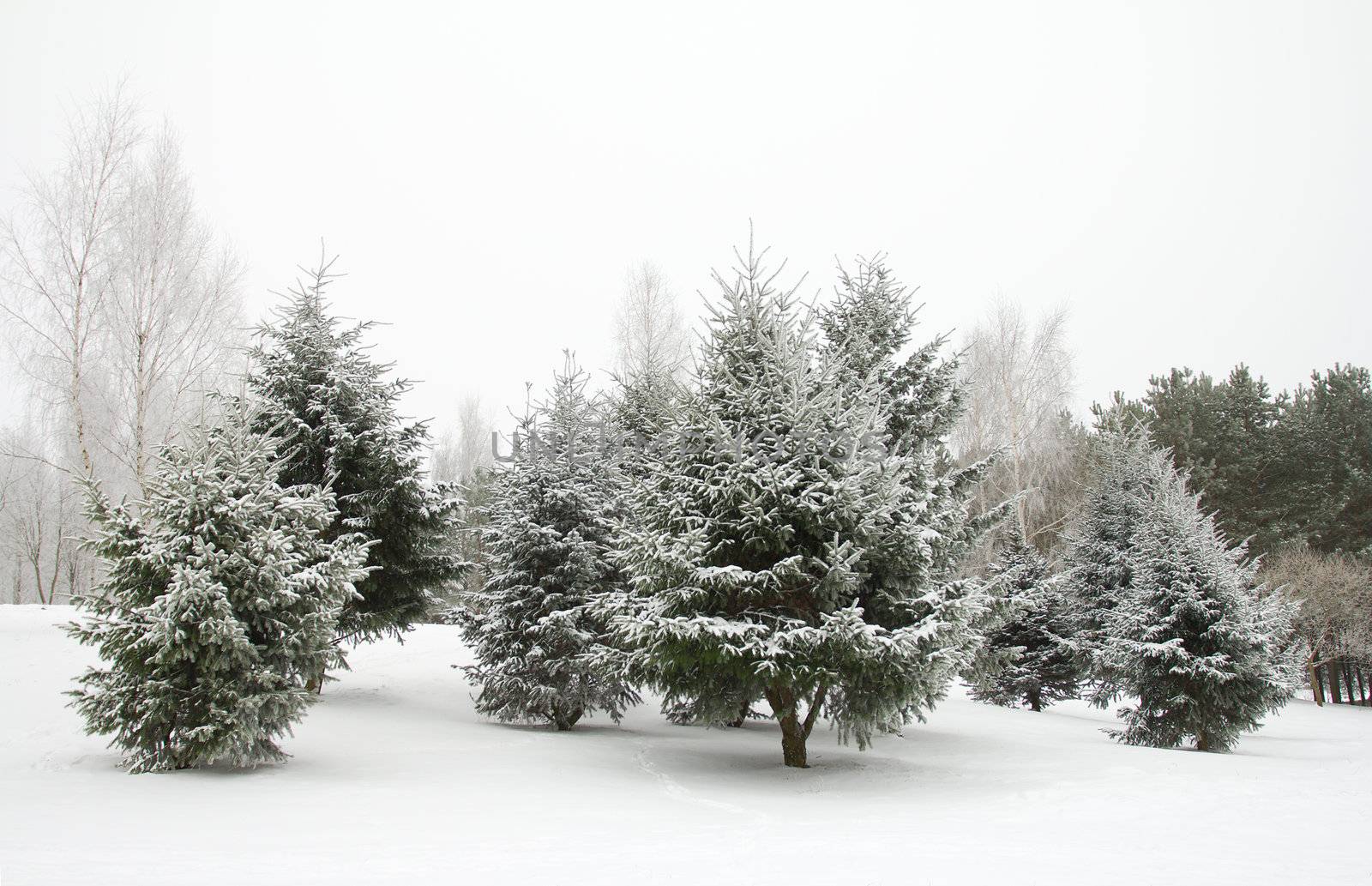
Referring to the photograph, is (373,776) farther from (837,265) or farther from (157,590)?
(837,265)

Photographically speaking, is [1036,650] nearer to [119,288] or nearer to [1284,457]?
[1284,457]

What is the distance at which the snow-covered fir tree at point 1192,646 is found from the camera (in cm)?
1420

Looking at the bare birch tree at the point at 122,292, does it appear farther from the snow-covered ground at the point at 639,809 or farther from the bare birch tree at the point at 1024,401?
the bare birch tree at the point at 1024,401

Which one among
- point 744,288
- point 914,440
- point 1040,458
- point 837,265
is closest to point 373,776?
point 744,288

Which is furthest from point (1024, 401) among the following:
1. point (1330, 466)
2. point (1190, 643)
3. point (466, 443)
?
point (466, 443)

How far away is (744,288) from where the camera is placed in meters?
12.0

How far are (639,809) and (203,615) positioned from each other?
4.96 m

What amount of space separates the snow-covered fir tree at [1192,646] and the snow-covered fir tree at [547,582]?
9.47 metres

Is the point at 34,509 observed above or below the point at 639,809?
above

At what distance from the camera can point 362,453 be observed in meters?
14.2

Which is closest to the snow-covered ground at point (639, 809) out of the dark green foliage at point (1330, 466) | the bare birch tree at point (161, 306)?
the bare birch tree at point (161, 306)

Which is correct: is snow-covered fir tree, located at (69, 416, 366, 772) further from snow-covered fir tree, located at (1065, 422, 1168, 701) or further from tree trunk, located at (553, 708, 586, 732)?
snow-covered fir tree, located at (1065, 422, 1168, 701)

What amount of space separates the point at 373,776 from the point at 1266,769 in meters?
11.7

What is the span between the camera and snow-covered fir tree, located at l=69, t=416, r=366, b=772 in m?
8.45
